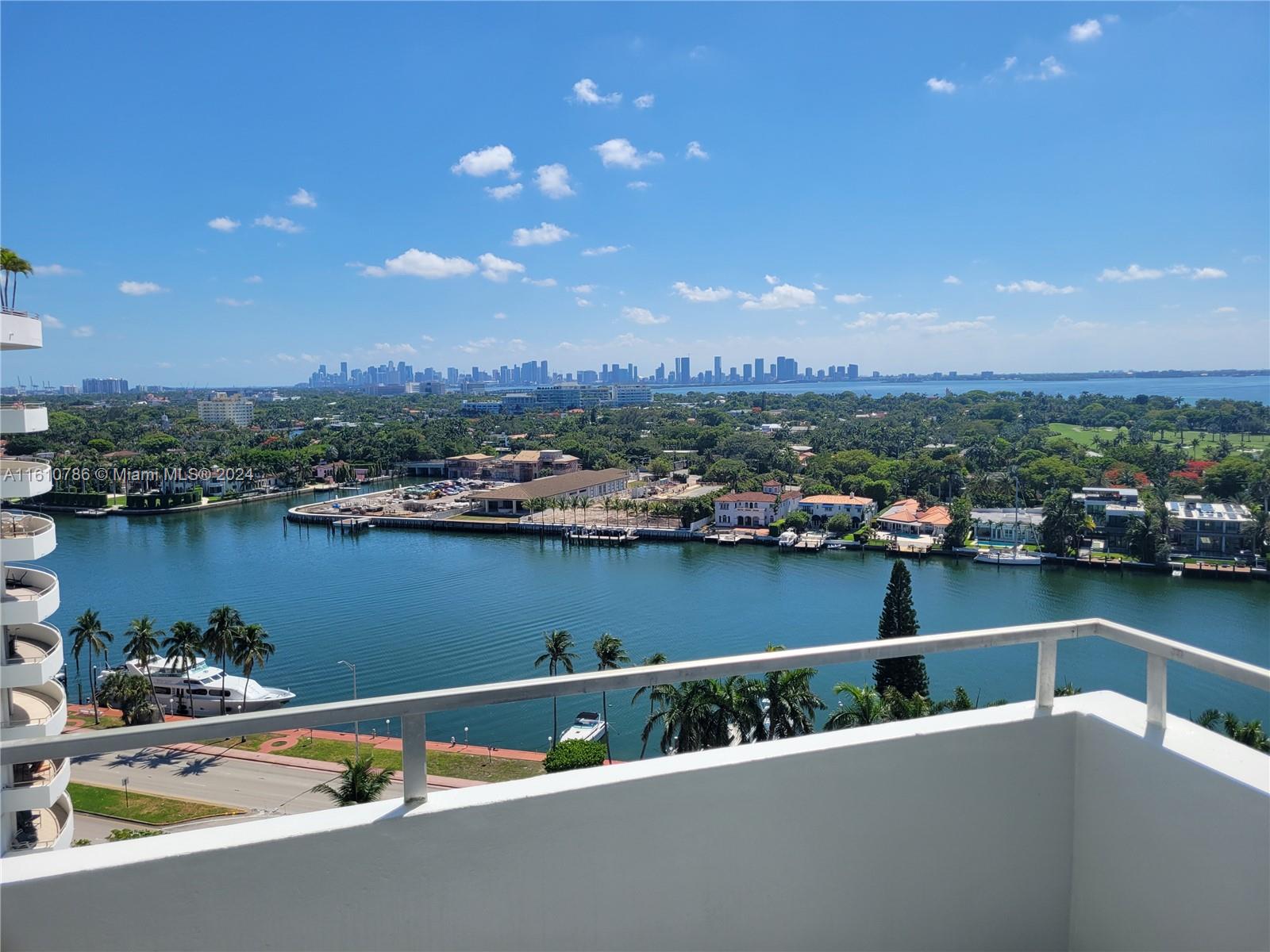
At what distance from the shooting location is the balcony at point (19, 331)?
2.79 meters

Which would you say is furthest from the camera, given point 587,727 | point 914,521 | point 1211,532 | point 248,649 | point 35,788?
point 914,521

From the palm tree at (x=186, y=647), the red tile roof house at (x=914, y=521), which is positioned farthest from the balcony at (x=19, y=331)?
the red tile roof house at (x=914, y=521)

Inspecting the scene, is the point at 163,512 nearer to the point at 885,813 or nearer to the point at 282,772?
the point at 282,772

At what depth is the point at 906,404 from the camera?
64062 mm

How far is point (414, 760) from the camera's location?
779 millimetres

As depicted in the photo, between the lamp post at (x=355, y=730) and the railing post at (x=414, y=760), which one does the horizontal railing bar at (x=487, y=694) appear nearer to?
the railing post at (x=414, y=760)

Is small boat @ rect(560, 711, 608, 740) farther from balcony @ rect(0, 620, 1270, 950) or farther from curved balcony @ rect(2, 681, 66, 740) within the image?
balcony @ rect(0, 620, 1270, 950)

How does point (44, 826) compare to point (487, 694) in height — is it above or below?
below

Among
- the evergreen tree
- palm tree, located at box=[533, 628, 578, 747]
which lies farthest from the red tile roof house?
palm tree, located at box=[533, 628, 578, 747]

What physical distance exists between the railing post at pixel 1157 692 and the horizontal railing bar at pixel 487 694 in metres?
0.02

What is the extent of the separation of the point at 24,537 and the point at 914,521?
66.7ft

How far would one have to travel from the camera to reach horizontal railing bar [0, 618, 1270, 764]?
70 cm

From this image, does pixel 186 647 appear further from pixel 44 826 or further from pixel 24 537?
pixel 44 826

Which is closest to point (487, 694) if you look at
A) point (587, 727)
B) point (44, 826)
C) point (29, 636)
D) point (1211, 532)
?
point (44, 826)
